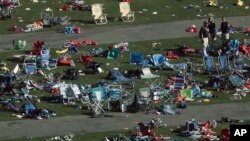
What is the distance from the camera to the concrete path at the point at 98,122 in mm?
27656

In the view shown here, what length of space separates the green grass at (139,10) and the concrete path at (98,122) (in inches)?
520

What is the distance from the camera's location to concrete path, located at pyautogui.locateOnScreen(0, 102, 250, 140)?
27.7 metres

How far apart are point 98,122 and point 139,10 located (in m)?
17.1

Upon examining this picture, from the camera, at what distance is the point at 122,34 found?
3978 cm

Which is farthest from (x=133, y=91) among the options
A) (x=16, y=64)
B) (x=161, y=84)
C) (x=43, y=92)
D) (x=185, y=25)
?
(x=185, y=25)

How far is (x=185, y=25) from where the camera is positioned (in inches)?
1622

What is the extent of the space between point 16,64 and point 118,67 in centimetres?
459

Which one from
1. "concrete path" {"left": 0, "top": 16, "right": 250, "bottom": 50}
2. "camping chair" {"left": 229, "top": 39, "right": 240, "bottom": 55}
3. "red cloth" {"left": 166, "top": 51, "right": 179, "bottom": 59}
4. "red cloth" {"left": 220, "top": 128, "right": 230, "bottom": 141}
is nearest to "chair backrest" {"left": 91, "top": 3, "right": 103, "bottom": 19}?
"concrete path" {"left": 0, "top": 16, "right": 250, "bottom": 50}

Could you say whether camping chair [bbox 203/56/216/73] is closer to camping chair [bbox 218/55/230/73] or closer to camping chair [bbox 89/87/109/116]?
camping chair [bbox 218/55/230/73]

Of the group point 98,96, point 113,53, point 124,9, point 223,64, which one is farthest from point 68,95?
point 124,9

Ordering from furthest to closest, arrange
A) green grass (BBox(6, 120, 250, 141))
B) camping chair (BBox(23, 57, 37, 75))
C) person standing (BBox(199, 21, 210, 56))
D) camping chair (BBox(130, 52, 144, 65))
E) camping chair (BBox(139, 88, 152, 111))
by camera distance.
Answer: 1. person standing (BBox(199, 21, 210, 56))
2. camping chair (BBox(130, 52, 144, 65))
3. camping chair (BBox(23, 57, 37, 75))
4. camping chair (BBox(139, 88, 152, 111))
5. green grass (BBox(6, 120, 250, 141))

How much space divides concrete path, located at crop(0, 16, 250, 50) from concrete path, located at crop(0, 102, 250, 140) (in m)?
10.0

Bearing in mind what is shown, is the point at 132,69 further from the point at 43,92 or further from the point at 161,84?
the point at 43,92

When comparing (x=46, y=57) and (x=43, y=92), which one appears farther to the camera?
(x=46, y=57)
